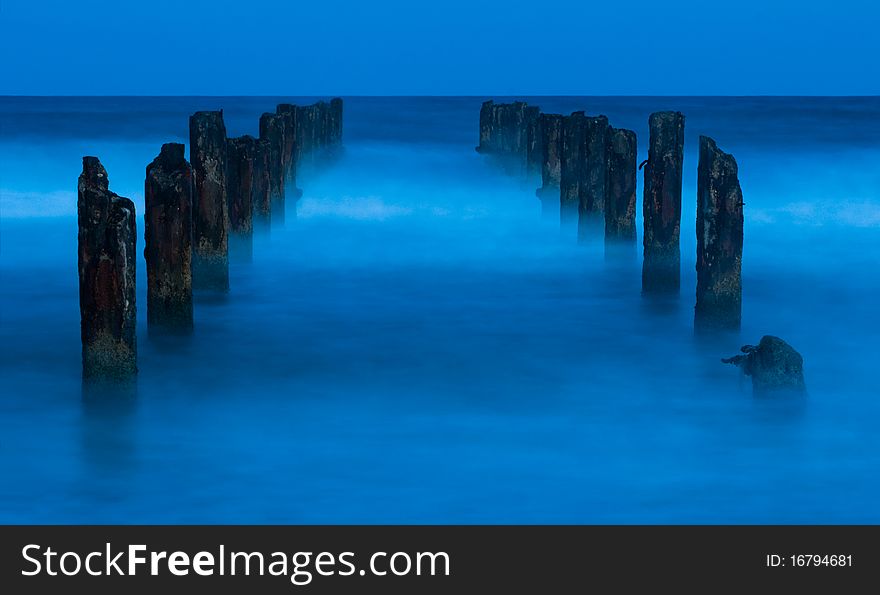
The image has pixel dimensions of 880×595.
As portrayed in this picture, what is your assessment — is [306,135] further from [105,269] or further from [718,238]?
[105,269]

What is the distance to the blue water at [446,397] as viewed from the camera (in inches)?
238

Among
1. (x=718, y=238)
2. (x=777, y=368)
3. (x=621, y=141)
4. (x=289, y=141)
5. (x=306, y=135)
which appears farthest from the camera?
(x=306, y=135)

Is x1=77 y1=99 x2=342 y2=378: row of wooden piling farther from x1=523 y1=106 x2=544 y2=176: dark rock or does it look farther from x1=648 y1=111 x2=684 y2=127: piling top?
Answer: x1=523 y1=106 x2=544 y2=176: dark rock

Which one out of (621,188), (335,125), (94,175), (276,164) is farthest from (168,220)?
(335,125)

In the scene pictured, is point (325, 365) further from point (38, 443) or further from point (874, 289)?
point (874, 289)

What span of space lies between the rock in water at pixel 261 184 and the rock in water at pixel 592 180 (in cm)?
289

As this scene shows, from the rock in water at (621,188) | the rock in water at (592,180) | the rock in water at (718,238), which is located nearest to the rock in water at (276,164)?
the rock in water at (592,180)

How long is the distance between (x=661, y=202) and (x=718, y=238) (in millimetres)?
1741

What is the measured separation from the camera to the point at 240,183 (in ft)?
38.4

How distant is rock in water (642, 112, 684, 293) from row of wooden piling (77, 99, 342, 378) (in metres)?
2.91

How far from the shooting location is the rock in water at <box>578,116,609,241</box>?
1290cm

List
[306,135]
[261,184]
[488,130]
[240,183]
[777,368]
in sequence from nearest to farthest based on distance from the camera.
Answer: [777,368] → [240,183] → [261,184] → [306,135] → [488,130]

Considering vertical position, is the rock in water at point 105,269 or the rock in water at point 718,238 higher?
the rock in water at point 718,238

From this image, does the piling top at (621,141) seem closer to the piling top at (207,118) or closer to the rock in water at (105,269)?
the piling top at (207,118)
